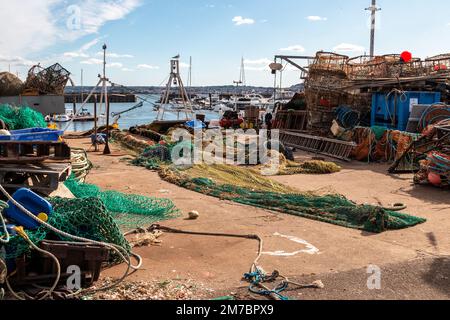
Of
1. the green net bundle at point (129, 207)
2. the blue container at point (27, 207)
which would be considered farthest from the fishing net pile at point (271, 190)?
the blue container at point (27, 207)

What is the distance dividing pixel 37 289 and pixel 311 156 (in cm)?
1308

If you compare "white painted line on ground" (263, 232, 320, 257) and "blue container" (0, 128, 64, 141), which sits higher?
"blue container" (0, 128, 64, 141)

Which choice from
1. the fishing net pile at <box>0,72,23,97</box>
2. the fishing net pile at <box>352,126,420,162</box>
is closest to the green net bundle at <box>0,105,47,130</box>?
the fishing net pile at <box>352,126,420,162</box>

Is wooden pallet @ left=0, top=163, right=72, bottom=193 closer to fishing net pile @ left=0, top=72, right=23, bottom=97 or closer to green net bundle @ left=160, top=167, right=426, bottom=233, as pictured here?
green net bundle @ left=160, top=167, right=426, bottom=233

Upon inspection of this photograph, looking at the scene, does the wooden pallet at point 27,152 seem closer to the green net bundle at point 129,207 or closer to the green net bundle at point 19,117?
the green net bundle at point 129,207

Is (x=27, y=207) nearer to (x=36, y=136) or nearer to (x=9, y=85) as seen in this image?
(x=36, y=136)

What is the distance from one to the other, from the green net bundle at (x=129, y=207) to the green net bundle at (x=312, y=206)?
1.53 metres

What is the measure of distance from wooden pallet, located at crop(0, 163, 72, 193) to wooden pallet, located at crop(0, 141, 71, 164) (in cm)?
11

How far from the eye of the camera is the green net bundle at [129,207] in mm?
7088

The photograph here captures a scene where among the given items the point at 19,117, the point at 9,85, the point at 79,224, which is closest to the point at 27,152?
the point at 79,224

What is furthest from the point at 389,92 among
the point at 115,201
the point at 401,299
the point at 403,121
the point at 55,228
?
the point at 55,228

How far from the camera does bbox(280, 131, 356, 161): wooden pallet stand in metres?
A: 15.5

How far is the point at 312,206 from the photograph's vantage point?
7883 mm
